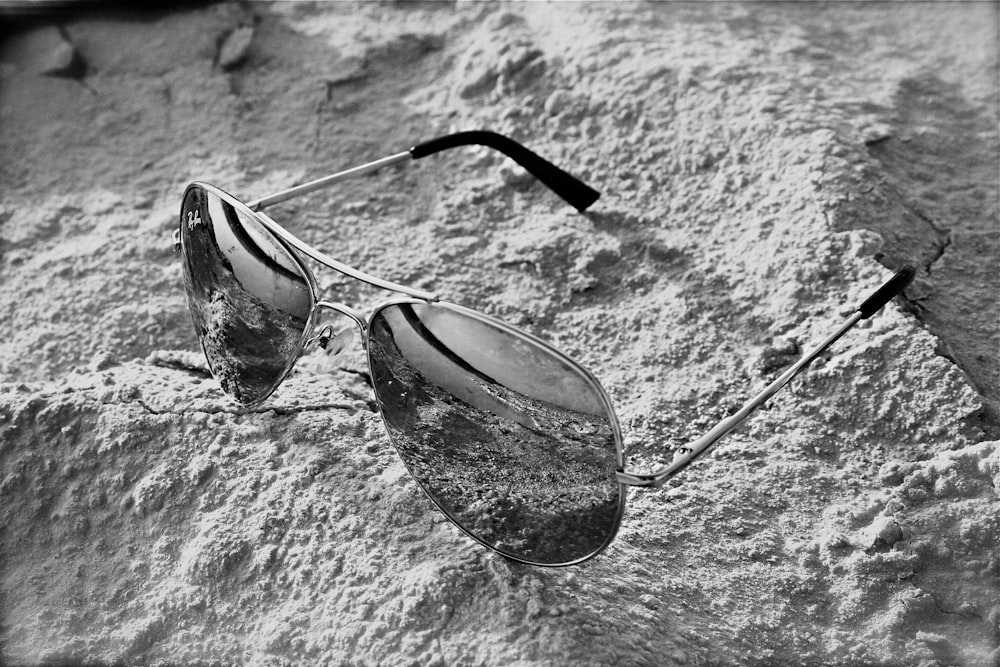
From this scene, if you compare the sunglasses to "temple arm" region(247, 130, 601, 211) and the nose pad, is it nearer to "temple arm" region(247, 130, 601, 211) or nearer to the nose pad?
the nose pad

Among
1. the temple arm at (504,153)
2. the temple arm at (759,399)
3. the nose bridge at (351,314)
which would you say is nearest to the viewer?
the temple arm at (759,399)

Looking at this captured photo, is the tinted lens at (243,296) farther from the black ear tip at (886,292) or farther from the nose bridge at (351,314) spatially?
the black ear tip at (886,292)

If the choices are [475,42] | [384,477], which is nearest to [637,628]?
[384,477]

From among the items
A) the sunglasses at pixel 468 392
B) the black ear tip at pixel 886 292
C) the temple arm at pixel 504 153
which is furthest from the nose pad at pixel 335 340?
the black ear tip at pixel 886 292

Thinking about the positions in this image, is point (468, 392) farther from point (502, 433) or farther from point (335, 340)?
point (335, 340)

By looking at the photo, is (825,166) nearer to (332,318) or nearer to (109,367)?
(332,318)

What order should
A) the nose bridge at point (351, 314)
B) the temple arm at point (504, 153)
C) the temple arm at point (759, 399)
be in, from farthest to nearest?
the temple arm at point (504, 153)
the nose bridge at point (351, 314)
the temple arm at point (759, 399)
